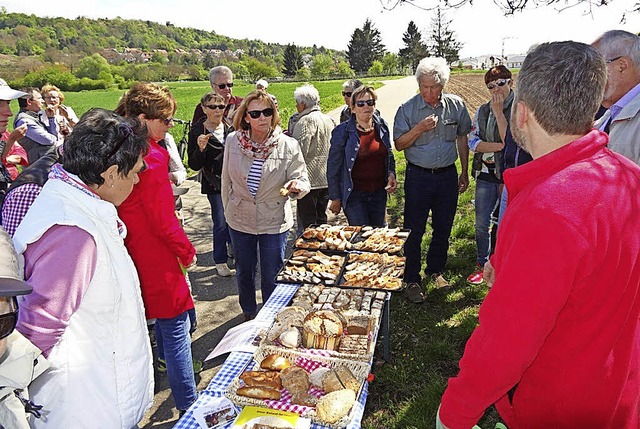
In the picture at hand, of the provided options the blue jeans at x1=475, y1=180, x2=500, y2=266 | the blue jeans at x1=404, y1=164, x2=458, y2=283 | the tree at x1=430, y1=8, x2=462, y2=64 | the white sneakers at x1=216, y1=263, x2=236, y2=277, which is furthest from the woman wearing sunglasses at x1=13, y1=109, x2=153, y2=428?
the tree at x1=430, y1=8, x2=462, y2=64

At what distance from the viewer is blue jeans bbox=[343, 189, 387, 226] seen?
4.27 metres

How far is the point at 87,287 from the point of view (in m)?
1.59

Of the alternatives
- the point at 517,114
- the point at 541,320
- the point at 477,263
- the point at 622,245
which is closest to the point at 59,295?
the point at 541,320

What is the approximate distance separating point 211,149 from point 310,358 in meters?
3.12

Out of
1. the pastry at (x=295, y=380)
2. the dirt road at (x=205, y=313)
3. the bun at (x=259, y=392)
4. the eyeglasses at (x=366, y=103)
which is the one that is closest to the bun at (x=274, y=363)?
the pastry at (x=295, y=380)

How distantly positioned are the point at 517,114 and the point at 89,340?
5.72 ft

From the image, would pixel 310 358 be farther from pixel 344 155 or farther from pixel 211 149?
pixel 211 149

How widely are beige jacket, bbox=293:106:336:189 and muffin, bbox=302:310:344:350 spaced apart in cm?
298

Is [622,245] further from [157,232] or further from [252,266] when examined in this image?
[252,266]

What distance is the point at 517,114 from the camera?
1457 millimetres

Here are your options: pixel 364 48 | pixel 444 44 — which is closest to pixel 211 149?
pixel 444 44

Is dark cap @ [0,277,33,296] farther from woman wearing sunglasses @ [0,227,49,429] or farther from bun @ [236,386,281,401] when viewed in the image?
bun @ [236,386,281,401]

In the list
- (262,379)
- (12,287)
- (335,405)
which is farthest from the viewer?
(262,379)

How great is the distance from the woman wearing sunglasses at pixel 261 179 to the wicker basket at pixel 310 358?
5.17ft
